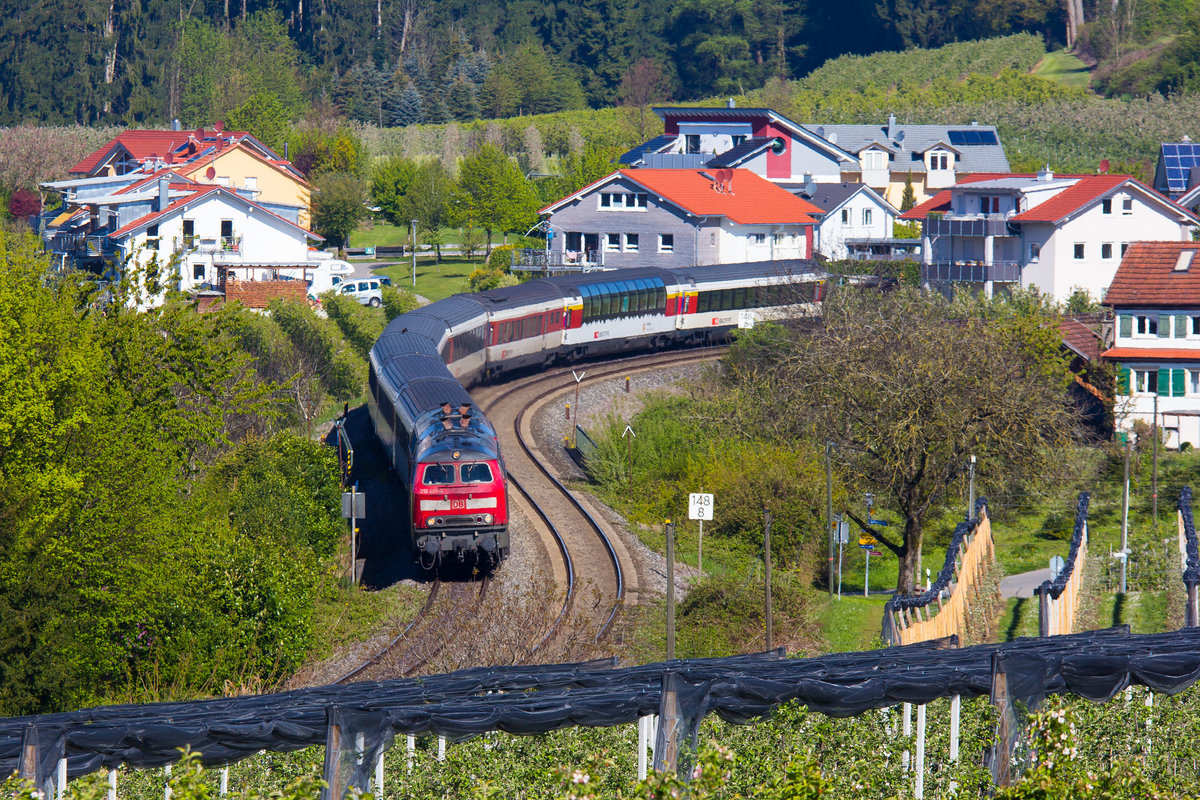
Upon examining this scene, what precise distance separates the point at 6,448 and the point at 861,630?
16.0 metres

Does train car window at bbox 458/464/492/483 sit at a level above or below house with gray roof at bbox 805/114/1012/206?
below

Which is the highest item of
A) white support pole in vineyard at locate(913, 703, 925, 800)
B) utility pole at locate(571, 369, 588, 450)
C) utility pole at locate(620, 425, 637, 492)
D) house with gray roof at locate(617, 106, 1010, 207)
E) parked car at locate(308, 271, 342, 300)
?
house with gray roof at locate(617, 106, 1010, 207)

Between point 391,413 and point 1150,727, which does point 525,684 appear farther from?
point 391,413

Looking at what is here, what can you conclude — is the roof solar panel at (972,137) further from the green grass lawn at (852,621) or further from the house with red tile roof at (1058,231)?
the green grass lawn at (852,621)

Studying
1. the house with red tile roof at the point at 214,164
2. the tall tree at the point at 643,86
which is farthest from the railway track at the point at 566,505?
the tall tree at the point at 643,86

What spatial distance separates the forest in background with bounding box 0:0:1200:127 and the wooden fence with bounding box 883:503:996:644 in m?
96.1

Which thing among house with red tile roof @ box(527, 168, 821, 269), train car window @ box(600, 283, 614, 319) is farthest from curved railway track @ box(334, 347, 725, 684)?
house with red tile roof @ box(527, 168, 821, 269)

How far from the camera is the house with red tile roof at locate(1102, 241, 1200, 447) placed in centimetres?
4441

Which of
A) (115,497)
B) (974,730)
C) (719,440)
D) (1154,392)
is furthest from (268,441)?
(1154,392)

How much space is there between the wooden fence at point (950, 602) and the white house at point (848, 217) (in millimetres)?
38703

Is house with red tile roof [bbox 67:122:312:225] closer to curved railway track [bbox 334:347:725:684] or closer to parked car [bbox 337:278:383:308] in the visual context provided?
parked car [bbox 337:278:383:308]

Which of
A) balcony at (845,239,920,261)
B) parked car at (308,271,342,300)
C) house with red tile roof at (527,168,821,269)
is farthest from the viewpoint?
parked car at (308,271,342,300)

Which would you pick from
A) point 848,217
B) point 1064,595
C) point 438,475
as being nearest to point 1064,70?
point 848,217

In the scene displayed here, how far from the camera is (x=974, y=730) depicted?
1175 cm
